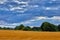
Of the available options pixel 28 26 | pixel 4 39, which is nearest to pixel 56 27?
pixel 28 26

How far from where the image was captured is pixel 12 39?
136 centimetres


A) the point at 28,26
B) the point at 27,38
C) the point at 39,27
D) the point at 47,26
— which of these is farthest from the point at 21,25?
the point at 27,38

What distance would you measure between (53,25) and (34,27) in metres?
0.36

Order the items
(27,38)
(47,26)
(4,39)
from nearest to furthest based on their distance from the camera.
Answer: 1. (4,39)
2. (27,38)
3. (47,26)

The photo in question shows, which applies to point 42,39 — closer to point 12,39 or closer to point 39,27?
point 12,39

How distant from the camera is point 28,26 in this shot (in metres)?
2.63

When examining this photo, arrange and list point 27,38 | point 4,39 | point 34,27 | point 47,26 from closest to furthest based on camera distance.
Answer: point 4,39 < point 27,38 < point 47,26 < point 34,27

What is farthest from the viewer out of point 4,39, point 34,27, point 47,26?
point 34,27

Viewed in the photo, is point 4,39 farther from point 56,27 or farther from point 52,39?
point 56,27

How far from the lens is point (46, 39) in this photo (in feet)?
4.49

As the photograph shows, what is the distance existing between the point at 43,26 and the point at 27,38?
1056 millimetres

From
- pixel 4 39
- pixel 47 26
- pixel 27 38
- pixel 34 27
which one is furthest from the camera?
pixel 34 27

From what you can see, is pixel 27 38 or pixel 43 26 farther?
pixel 43 26

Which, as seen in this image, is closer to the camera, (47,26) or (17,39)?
(17,39)
